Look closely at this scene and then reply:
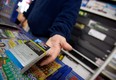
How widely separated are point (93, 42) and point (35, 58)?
1228 mm

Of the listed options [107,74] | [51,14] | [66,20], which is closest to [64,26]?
[66,20]

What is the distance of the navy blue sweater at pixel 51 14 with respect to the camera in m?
0.71

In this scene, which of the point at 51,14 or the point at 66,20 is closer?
the point at 66,20

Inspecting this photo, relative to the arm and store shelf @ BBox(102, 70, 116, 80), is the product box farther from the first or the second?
store shelf @ BBox(102, 70, 116, 80)

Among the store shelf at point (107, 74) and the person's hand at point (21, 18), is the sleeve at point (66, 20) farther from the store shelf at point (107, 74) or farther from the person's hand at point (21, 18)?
the store shelf at point (107, 74)

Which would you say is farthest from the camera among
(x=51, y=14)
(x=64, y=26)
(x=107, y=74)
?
(x=107, y=74)

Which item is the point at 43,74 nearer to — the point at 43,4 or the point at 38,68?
the point at 38,68

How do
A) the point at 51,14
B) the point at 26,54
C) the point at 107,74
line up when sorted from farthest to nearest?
the point at 107,74 → the point at 51,14 → the point at 26,54

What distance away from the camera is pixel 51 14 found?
0.80 metres

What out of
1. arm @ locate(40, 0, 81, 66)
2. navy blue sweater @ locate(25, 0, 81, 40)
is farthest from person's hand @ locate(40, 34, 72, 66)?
navy blue sweater @ locate(25, 0, 81, 40)

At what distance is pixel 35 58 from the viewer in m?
0.36

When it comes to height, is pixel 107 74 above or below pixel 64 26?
below

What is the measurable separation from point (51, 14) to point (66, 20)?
14 centimetres

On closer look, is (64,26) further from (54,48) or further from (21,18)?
(21,18)
